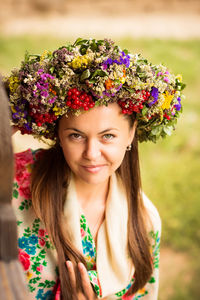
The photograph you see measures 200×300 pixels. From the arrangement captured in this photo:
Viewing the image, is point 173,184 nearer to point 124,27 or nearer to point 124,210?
point 124,210

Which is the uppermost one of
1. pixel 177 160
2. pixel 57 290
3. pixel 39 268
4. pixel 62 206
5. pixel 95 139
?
pixel 177 160

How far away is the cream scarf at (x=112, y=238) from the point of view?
2.02 meters

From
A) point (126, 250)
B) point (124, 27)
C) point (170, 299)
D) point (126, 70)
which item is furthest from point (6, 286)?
point (124, 27)

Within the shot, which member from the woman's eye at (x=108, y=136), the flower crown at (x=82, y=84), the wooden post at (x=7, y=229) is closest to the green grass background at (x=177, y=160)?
the woman's eye at (x=108, y=136)

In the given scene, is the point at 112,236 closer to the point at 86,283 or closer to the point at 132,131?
the point at 86,283

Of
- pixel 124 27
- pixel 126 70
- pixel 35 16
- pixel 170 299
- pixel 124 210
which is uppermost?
pixel 35 16

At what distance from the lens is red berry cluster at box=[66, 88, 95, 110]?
171 centimetres

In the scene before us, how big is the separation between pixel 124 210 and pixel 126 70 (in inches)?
31.0

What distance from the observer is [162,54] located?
7.65 meters

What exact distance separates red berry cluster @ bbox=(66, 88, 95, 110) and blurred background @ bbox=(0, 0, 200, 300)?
5.72 feet

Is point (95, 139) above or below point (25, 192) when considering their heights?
above

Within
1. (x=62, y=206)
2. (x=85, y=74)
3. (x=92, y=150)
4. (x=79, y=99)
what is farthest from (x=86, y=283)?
(x=85, y=74)

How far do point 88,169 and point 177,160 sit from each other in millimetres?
3735

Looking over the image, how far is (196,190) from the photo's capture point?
16.0ft
